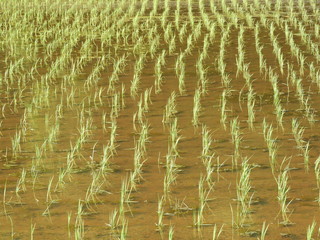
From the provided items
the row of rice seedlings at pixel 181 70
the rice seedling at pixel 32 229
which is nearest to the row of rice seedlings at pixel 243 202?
the rice seedling at pixel 32 229

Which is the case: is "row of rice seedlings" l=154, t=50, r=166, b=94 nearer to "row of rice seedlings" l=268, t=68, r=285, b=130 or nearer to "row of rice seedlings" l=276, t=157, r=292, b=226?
"row of rice seedlings" l=268, t=68, r=285, b=130

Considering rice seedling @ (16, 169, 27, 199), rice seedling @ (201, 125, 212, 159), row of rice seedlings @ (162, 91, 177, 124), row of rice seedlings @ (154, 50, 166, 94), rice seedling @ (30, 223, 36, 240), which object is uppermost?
row of rice seedlings @ (154, 50, 166, 94)

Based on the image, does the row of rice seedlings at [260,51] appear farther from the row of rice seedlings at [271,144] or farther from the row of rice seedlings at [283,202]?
the row of rice seedlings at [283,202]

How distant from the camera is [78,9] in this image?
1606cm

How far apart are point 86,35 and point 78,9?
3532 mm

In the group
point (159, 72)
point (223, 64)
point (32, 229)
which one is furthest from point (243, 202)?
point (223, 64)

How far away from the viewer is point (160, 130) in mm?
6812

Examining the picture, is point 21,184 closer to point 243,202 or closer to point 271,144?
point 243,202

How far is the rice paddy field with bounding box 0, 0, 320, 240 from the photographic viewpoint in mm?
4574

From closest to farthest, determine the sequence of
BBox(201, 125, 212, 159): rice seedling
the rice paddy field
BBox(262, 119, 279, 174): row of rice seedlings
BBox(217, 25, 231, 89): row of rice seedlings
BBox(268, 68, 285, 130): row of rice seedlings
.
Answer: the rice paddy field → BBox(262, 119, 279, 174): row of rice seedlings → BBox(201, 125, 212, 159): rice seedling → BBox(268, 68, 285, 130): row of rice seedlings → BBox(217, 25, 231, 89): row of rice seedlings

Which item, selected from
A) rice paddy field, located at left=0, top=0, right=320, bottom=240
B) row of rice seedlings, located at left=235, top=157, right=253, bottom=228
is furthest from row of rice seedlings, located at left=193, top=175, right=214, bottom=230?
row of rice seedlings, located at left=235, top=157, right=253, bottom=228

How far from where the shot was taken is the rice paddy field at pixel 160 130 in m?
4.57

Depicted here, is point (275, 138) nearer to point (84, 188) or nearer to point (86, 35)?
point (84, 188)

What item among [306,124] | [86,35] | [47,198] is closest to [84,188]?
[47,198]
